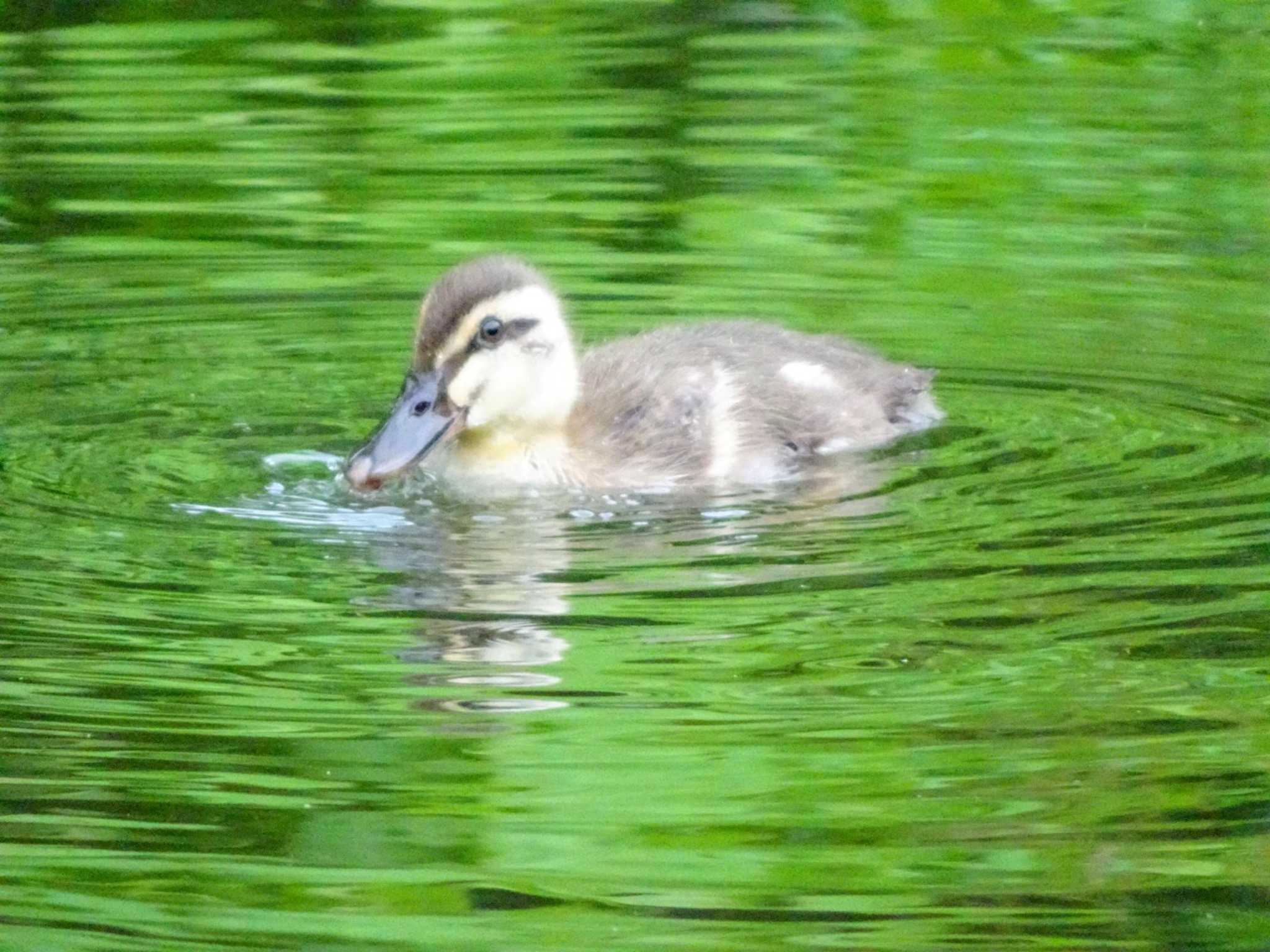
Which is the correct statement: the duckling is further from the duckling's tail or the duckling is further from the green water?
the green water

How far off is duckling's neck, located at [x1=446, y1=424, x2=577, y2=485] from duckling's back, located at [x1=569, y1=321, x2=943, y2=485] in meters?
0.07

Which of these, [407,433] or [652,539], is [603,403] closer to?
[407,433]

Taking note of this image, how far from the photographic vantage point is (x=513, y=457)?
6551 mm

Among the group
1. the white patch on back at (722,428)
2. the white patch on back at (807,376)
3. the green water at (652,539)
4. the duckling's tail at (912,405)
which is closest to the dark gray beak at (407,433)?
the green water at (652,539)

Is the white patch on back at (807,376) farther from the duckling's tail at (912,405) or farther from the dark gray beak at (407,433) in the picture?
the dark gray beak at (407,433)

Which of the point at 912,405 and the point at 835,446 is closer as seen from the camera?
the point at 835,446

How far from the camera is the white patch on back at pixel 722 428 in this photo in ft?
21.6

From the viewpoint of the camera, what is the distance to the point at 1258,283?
818 centimetres

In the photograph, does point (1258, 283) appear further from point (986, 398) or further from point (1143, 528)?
point (1143, 528)

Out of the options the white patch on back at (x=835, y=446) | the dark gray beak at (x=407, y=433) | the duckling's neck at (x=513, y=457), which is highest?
the dark gray beak at (x=407, y=433)

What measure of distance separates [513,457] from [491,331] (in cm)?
32

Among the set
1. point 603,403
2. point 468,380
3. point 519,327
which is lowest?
point 603,403

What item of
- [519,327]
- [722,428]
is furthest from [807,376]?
[519,327]

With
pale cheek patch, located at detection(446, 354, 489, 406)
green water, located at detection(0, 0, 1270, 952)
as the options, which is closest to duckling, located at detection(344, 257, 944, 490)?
pale cheek patch, located at detection(446, 354, 489, 406)
